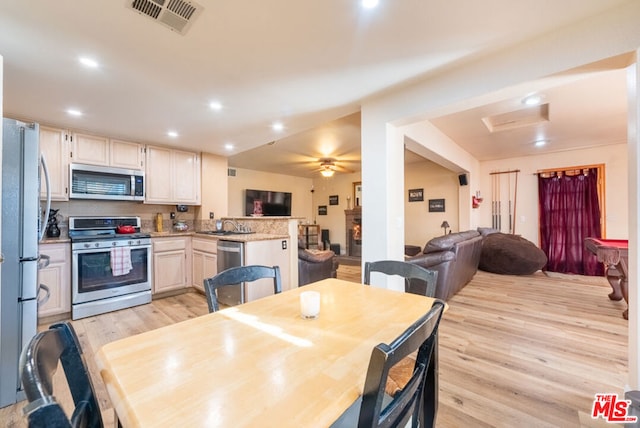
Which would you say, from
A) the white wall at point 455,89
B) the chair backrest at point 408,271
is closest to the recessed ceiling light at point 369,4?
the white wall at point 455,89

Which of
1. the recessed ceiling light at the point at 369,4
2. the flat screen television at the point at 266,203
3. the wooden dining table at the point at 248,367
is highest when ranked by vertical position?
the recessed ceiling light at the point at 369,4

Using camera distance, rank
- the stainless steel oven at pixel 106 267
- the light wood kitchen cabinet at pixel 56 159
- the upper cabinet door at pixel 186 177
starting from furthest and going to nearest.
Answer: the upper cabinet door at pixel 186 177, the light wood kitchen cabinet at pixel 56 159, the stainless steel oven at pixel 106 267

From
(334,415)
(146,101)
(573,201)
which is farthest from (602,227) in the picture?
(146,101)

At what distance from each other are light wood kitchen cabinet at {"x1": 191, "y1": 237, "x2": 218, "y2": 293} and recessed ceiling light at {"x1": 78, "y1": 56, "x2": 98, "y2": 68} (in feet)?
7.06

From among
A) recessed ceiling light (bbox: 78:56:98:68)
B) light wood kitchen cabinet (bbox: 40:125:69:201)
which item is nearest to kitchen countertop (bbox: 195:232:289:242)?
light wood kitchen cabinet (bbox: 40:125:69:201)

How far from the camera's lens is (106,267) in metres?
3.31

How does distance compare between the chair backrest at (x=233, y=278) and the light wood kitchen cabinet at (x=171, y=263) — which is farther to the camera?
the light wood kitchen cabinet at (x=171, y=263)

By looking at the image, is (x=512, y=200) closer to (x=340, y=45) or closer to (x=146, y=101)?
(x=340, y=45)

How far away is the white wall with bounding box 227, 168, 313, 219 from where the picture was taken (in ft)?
22.9

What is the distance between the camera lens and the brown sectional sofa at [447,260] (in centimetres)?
330

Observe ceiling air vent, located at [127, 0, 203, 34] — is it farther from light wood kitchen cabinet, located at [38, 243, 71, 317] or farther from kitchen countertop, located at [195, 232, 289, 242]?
light wood kitchen cabinet, located at [38, 243, 71, 317]

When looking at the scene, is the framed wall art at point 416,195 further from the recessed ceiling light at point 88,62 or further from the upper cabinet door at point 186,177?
the recessed ceiling light at point 88,62

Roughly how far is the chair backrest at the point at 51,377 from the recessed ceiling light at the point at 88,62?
83.4 inches

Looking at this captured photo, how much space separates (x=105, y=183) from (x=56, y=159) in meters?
0.53
